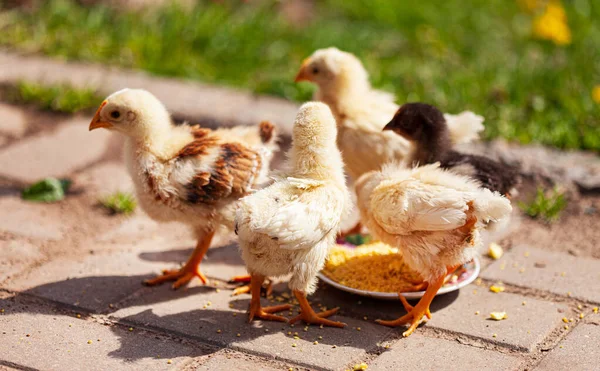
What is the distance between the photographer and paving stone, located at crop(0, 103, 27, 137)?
20.8 feet

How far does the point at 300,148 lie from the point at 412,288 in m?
1.00

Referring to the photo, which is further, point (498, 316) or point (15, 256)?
point (15, 256)

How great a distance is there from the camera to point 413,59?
7941 millimetres

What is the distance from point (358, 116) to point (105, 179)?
6.34 feet

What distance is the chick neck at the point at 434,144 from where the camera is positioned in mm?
4676

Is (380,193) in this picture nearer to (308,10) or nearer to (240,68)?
(240,68)

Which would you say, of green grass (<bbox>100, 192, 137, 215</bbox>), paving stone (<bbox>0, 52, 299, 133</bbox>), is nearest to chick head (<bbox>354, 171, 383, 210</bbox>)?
green grass (<bbox>100, 192, 137, 215</bbox>)

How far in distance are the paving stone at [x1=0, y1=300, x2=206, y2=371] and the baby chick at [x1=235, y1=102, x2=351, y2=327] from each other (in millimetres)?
520

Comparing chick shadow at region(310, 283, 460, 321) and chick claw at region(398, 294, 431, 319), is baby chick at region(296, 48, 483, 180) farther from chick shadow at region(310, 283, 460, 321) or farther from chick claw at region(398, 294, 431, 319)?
chick claw at region(398, 294, 431, 319)

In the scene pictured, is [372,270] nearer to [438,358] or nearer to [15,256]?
[438,358]

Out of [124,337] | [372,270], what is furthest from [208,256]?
[124,337]

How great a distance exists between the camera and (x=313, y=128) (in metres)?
3.97

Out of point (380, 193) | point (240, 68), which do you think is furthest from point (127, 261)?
point (240, 68)

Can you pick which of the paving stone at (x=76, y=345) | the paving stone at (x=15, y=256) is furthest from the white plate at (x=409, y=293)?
the paving stone at (x=15, y=256)
